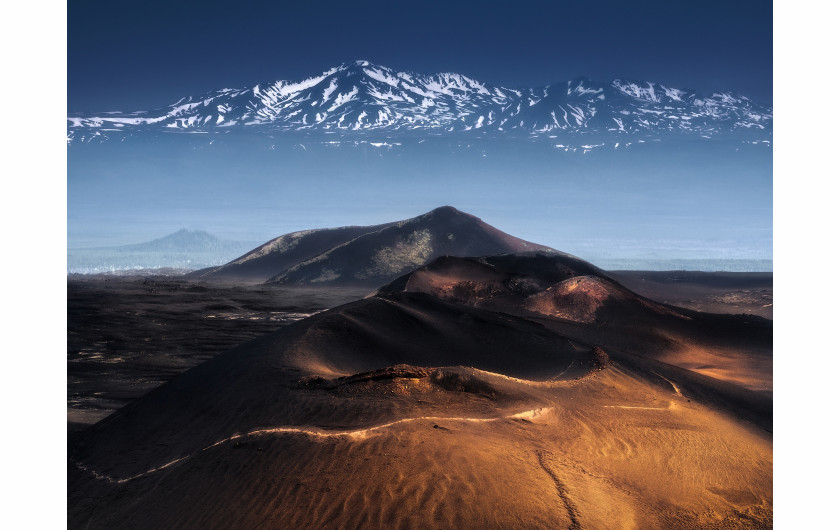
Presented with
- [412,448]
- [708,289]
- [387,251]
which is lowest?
[708,289]

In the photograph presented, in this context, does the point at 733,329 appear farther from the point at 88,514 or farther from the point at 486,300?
the point at 88,514

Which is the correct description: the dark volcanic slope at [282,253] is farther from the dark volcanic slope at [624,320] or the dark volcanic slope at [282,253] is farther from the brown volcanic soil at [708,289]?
the dark volcanic slope at [624,320]

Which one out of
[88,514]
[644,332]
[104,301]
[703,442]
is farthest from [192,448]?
Result: [104,301]

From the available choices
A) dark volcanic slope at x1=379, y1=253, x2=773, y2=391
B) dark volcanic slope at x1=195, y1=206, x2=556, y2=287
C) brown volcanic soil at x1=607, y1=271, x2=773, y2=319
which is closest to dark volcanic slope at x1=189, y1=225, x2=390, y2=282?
dark volcanic slope at x1=195, y1=206, x2=556, y2=287

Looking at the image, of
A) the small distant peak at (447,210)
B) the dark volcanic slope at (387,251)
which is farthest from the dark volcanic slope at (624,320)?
the small distant peak at (447,210)

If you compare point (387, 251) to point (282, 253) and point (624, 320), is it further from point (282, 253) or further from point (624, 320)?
point (624, 320)

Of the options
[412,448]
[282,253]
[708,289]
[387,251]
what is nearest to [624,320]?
[412,448]

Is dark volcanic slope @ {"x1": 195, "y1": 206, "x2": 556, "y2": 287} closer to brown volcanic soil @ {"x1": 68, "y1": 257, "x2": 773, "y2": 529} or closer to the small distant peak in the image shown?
the small distant peak
